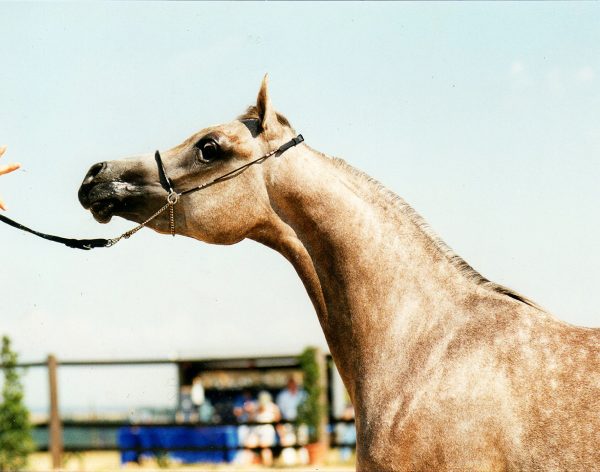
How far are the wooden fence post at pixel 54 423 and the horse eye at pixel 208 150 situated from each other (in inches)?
444

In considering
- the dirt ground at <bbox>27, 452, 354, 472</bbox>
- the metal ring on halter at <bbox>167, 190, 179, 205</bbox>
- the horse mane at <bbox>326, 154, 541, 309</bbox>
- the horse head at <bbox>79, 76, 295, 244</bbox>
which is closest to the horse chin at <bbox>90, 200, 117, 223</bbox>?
the horse head at <bbox>79, 76, 295, 244</bbox>

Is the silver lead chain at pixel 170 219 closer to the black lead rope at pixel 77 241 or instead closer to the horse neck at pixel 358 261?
the black lead rope at pixel 77 241

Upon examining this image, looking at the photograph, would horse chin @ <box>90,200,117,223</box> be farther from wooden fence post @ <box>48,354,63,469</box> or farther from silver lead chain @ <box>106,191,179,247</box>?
wooden fence post @ <box>48,354,63,469</box>

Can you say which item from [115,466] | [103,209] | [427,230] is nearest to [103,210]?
[103,209]

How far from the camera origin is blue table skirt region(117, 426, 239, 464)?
1423 cm

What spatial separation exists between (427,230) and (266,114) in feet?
3.72

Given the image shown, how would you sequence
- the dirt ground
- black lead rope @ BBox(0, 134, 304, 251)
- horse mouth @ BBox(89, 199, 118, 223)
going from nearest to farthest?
black lead rope @ BBox(0, 134, 304, 251) < horse mouth @ BBox(89, 199, 118, 223) < the dirt ground

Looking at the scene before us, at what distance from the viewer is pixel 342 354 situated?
421 centimetres

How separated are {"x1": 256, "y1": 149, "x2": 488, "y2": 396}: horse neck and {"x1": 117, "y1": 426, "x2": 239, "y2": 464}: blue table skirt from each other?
412 inches

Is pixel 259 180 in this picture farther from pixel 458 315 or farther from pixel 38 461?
pixel 38 461

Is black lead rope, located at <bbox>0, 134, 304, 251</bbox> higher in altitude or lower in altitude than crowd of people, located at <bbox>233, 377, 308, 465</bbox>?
higher

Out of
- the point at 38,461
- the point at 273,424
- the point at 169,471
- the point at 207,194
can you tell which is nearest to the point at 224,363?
the point at 273,424

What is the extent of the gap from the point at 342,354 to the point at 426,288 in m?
0.56

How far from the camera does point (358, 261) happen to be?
4.21 m
